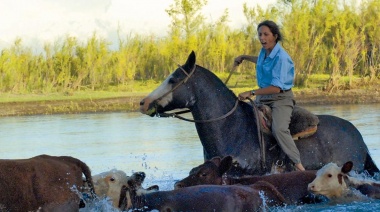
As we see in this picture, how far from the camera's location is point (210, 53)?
36125 millimetres

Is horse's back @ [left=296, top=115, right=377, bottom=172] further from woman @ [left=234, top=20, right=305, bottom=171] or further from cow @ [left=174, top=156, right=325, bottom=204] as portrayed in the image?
cow @ [left=174, top=156, right=325, bottom=204]

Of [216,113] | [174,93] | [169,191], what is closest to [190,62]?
[174,93]

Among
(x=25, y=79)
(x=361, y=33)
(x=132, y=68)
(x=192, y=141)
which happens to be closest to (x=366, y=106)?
(x=361, y=33)

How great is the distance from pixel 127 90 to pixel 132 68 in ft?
6.65

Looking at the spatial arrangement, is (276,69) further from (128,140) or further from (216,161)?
(128,140)

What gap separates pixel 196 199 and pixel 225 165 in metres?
0.79

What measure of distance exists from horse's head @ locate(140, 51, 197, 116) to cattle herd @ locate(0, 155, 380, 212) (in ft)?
3.33

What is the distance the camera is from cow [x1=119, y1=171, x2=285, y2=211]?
7273 mm

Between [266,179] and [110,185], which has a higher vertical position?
[110,185]

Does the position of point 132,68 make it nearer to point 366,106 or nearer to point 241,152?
point 366,106

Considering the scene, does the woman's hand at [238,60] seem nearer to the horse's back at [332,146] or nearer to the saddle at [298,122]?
the saddle at [298,122]

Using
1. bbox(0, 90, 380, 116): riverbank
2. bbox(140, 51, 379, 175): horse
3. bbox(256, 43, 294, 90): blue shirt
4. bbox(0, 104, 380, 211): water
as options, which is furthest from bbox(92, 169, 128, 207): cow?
bbox(0, 90, 380, 116): riverbank

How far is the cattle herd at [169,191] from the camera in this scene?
679 cm

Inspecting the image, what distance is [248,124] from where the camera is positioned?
29.8 ft
